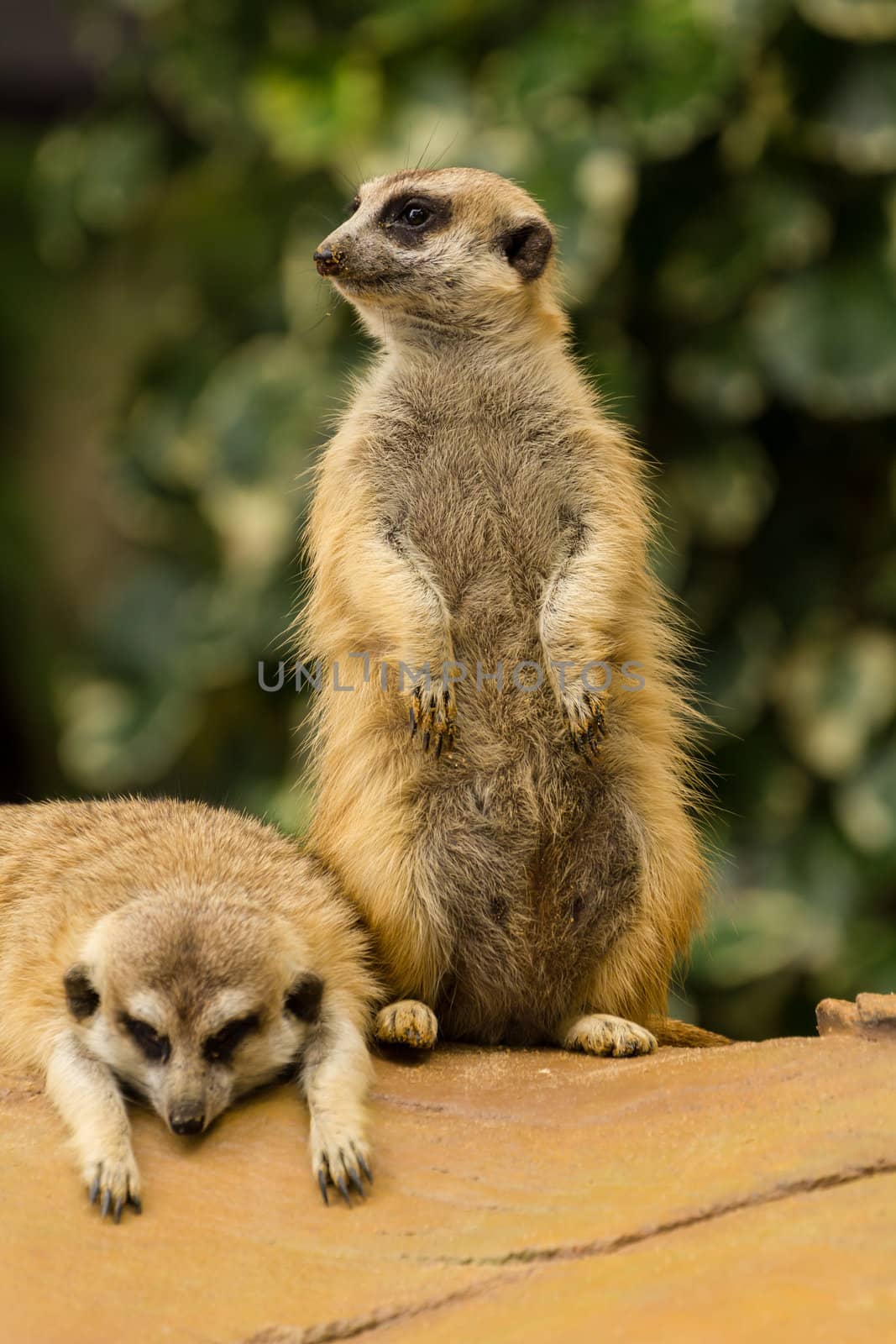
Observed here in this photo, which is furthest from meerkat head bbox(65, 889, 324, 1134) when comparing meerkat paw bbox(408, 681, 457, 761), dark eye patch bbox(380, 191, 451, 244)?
dark eye patch bbox(380, 191, 451, 244)

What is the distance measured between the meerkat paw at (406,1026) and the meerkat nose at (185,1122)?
404mm

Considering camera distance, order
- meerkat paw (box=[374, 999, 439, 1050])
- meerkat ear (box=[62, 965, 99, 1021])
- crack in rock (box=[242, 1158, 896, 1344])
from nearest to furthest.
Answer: crack in rock (box=[242, 1158, 896, 1344])
meerkat ear (box=[62, 965, 99, 1021])
meerkat paw (box=[374, 999, 439, 1050])

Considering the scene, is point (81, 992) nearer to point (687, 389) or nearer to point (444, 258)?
point (444, 258)

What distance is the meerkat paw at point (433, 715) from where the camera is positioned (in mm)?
2498

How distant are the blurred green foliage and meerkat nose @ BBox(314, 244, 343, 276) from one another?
1.01 m

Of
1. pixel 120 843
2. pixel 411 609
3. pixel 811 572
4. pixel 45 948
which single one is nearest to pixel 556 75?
pixel 811 572

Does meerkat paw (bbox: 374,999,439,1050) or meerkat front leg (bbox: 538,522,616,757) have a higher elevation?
meerkat front leg (bbox: 538,522,616,757)

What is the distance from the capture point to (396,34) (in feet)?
13.4

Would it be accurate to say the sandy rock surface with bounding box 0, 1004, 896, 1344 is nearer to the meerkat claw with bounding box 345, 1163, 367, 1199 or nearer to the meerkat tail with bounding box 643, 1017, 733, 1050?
the meerkat claw with bounding box 345, 1163, 367, 1199

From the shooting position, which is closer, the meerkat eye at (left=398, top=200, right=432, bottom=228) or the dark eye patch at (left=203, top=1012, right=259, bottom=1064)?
the dark eye patch at (left=203, top=1012, right=259, bottom=1064)

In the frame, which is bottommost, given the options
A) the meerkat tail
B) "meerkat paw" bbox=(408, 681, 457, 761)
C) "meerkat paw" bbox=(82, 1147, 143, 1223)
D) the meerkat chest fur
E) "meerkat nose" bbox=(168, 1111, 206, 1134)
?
the meerkat tail

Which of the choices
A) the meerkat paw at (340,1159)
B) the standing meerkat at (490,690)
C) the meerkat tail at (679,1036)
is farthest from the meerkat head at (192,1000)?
the meerkat tail at (679,1036)

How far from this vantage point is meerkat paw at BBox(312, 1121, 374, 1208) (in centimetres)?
207

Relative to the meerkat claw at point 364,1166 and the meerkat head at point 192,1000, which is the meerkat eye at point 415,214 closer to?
the meerkat head at point 192,1000
